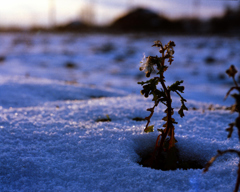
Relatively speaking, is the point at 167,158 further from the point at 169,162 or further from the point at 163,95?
the point at 163,95

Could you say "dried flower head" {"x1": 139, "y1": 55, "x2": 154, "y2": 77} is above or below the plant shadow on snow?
above

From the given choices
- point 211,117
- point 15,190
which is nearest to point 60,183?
point 15,190

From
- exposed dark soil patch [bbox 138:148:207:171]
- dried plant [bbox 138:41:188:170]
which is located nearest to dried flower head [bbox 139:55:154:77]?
dried plant [bbox 138:41:188:170]

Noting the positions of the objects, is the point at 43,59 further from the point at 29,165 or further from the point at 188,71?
the point at 29,165

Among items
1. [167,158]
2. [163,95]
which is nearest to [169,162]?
[167,158]

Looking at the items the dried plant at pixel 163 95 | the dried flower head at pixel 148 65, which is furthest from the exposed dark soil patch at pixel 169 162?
the dried flower head at pixel 148 65

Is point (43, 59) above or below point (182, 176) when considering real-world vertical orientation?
above

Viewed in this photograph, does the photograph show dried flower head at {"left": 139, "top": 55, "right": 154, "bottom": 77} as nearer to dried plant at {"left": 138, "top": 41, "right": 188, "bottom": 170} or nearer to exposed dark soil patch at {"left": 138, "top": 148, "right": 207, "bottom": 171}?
dried plant at {"left": 138, "top": 41, "right": 188, "bottom": 170}

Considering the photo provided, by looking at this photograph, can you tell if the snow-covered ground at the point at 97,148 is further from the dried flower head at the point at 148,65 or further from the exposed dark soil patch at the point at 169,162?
the dried flower head at the point at 148,65
